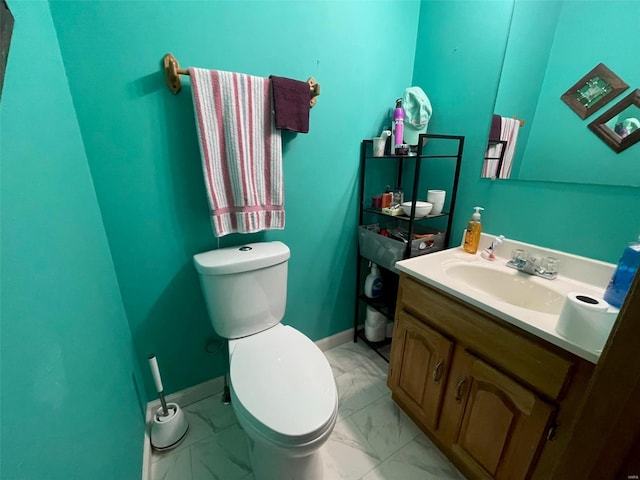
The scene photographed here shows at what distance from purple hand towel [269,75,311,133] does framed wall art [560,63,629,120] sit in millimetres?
948

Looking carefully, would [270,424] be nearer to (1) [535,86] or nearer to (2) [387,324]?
(2) [387,324]

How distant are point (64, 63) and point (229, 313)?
39.2 inches

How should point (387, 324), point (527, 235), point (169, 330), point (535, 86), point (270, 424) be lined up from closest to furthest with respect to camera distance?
point (270, 424), point (535, 86), point (527, 235), point (169, 330), point (387, 324)

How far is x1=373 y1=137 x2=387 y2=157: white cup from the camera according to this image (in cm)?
133

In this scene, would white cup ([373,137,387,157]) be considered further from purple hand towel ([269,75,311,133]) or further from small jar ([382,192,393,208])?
purple hand towel ([269,75,311,133])

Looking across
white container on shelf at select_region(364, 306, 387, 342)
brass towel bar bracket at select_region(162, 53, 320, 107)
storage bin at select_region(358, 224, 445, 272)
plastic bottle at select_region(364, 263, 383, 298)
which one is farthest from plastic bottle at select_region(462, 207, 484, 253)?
brass towel bar bracket at select_region(162, 53, 320, 107)

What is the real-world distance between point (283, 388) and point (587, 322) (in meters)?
0.84

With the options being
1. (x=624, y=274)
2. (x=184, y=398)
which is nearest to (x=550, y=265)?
(x=624, y=274)

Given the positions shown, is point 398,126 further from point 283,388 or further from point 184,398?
point 184,398

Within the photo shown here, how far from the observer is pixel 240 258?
1.07 meters

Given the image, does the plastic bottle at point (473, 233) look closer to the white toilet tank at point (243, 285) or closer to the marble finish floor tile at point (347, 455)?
the white toilet tank at point (243, 285)

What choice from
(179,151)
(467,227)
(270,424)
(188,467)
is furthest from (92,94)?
(467,227)

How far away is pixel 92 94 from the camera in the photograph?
86 cm

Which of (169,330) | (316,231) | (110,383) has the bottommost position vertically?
(169,330)
